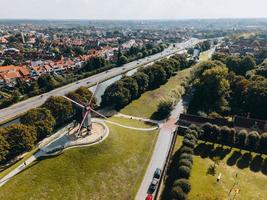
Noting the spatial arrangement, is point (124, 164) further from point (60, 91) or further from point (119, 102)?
point (60, 91)

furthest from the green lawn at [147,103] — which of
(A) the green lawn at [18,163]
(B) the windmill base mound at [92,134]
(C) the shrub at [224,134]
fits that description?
(A) the green lawn at [18,163]

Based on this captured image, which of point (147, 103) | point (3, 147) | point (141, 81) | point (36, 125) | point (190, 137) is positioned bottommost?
point (147, 103)

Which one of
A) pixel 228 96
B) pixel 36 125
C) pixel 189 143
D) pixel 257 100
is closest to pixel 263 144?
pixel 189 143

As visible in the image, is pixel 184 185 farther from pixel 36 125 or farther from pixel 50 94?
pixel 50 94

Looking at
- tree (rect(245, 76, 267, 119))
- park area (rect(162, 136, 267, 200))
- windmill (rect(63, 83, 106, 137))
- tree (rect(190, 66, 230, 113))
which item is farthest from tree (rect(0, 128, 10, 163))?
tree (rect(245, 76, 267, 119))

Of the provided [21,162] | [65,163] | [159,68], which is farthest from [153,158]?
[159,68]

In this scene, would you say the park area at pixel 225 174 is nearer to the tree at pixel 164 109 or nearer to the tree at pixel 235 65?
the tree at pixel 164 109
